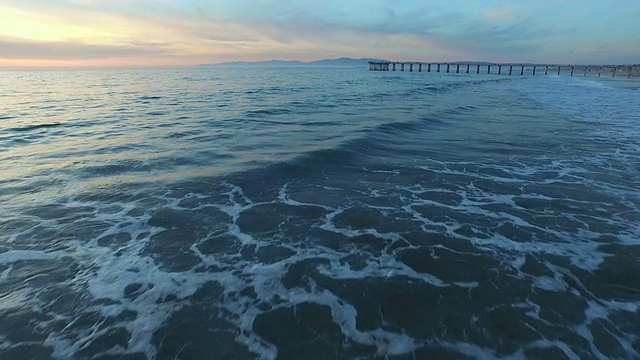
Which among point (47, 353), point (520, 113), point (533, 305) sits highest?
point (520, 113)

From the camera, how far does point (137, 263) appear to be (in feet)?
21.2

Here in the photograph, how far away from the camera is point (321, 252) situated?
6.82 metres

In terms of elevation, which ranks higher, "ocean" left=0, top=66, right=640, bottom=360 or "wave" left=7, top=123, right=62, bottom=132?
"wave" left=7, top=123, right=62, bottom=132

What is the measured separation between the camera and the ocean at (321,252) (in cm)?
464

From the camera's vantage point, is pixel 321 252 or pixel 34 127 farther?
pixel 34 127

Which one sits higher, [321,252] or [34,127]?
[34,127]

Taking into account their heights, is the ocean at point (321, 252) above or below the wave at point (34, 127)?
below

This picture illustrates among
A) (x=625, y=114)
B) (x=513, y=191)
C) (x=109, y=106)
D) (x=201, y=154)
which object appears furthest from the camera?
(x=109, y=106)

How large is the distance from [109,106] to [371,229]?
3092 centimetres

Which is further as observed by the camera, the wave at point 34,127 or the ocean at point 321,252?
the wave at point 34,127

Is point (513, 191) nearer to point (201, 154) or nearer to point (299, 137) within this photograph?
point (299, 137)

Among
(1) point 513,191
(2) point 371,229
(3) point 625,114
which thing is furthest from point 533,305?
(3) point 625,114

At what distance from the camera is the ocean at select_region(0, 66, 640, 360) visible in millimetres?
4645

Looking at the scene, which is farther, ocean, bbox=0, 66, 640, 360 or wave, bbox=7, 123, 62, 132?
wave, bbox=7, 123, 62, 132
